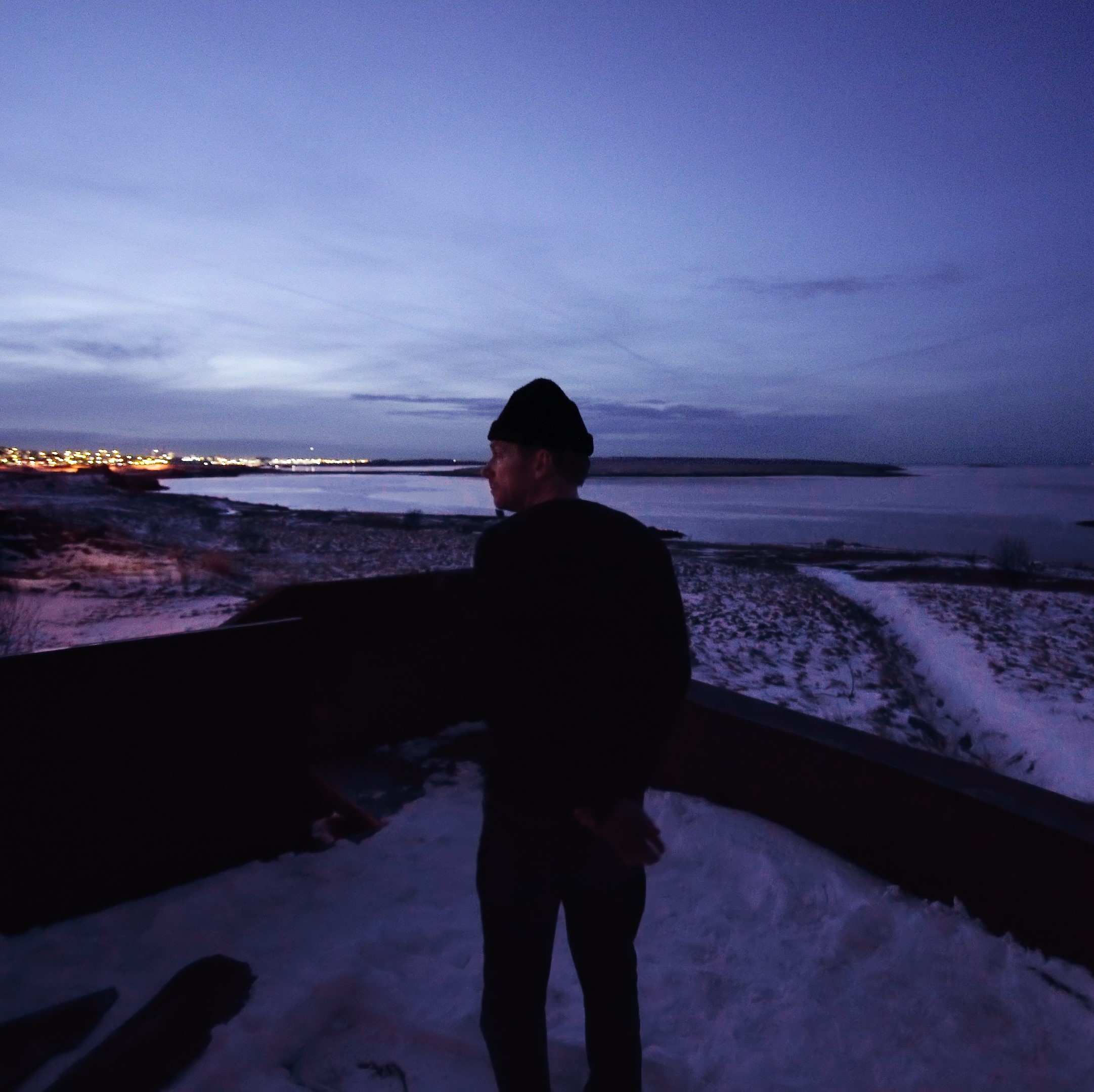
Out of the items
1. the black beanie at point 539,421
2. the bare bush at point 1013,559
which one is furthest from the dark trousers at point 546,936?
the bare bush at point 1013,559

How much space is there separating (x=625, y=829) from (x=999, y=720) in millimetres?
7038

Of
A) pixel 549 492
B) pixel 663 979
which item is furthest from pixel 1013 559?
pixel 549 492

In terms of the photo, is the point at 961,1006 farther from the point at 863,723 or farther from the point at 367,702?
the point at 863,723

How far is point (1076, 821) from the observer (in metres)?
2.54

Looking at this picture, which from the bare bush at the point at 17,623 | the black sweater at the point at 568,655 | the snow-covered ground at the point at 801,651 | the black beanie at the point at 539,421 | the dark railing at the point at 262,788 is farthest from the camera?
the bare bush at the point at 17,623

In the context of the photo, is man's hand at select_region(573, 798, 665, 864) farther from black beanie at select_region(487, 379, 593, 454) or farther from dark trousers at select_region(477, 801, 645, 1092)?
black beanie at select_region(487, 379, 593, 454)

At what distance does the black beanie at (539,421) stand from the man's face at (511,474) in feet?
0.07

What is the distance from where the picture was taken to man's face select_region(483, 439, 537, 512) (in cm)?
163

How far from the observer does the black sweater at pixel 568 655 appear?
146cm

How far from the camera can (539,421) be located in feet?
5.28

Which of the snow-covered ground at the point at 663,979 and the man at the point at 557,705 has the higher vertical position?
the man at the point at 557,705

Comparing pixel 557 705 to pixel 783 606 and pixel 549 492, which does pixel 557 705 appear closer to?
pixel 549 492

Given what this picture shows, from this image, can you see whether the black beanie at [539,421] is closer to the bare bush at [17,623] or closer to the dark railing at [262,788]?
the dark railing at [262,788]

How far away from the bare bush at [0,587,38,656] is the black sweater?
688 centimetres
